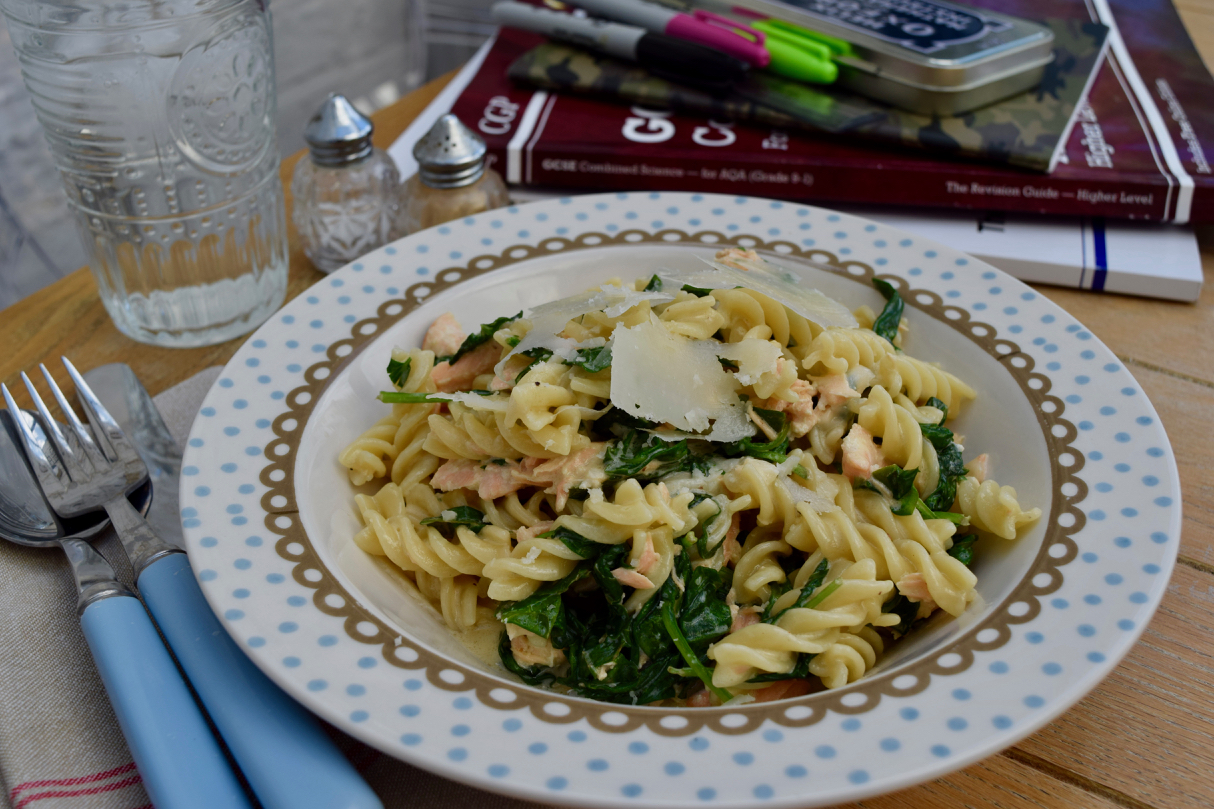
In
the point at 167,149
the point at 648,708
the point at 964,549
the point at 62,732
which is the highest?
the point at 167,149

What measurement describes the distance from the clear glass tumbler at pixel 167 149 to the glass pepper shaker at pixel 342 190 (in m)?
0.14

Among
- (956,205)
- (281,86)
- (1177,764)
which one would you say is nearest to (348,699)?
(1177,764)

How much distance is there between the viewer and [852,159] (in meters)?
3.21

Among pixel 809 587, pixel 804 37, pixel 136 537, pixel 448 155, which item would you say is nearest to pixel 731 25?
pixel 804 37

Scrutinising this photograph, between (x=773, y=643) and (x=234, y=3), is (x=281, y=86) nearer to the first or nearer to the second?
(x=234, y=3)

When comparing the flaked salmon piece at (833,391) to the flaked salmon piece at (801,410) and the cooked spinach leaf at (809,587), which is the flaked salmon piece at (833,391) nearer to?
the flaked salmon piece at (801,410)

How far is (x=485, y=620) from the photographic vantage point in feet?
6.28

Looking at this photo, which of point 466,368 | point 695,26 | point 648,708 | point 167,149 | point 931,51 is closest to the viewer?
point 648,708

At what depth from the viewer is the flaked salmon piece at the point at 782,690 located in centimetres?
171

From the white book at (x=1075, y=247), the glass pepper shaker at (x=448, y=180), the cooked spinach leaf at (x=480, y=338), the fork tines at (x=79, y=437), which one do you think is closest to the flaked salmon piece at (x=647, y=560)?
the cooked spinach leaf at (x=480, y=338)

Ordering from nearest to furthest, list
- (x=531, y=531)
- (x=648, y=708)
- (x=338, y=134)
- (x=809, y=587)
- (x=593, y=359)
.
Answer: (x=648, y=708) < (x=809, y=587) < (x=531, y=531) < (x=593, y=359) < (x=338, y=134)

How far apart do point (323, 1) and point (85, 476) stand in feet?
17.6

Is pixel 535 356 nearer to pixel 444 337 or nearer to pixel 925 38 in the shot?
pixel 444 337

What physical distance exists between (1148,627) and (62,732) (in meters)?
2.03
